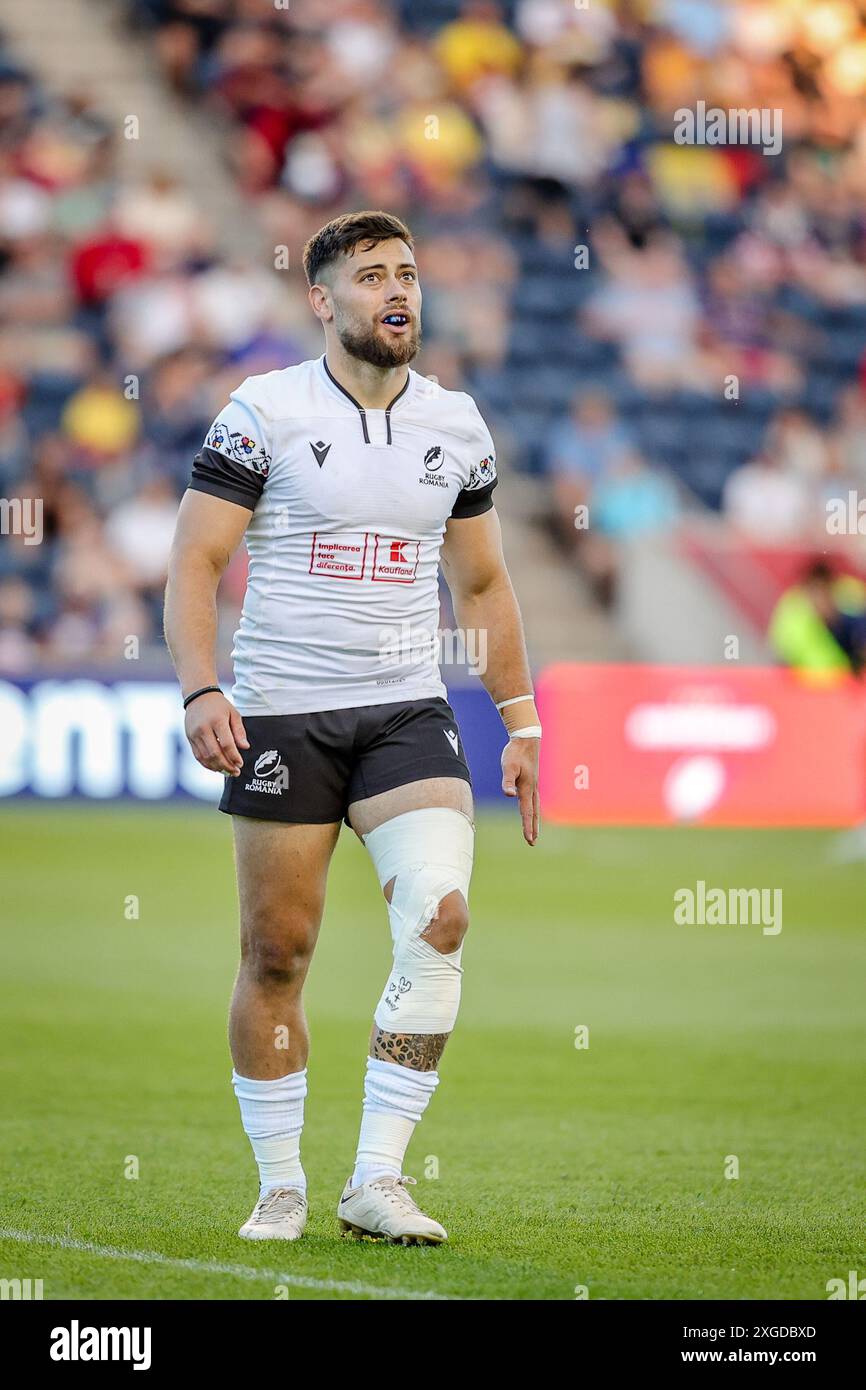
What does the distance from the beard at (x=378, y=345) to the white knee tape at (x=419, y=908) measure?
112 cm

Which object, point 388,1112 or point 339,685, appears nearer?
point 388,1112

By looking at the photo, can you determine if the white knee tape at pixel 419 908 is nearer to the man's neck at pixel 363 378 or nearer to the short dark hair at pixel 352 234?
the man's neck at pixel 363 378

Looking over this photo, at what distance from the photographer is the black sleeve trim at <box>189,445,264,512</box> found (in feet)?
16.8

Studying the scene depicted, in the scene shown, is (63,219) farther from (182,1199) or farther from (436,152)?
(182,1199)

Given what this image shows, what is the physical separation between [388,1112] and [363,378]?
5.99ft

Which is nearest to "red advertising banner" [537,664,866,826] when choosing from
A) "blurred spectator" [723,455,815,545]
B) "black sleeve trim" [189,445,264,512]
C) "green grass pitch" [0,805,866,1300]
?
"green grass pitch" [0,805,866,1300]

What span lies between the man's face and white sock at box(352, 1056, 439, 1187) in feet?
5.74

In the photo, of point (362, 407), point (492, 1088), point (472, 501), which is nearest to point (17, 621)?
point (492, 1088)

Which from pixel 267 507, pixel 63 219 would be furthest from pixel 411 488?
pixel 63 219

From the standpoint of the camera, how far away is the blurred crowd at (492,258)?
57.3 feet

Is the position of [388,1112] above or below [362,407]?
below

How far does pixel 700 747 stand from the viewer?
49.3ft

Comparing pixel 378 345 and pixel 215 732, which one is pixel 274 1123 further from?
pixel 378 345
